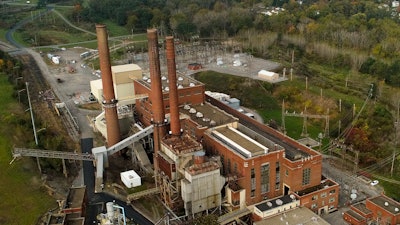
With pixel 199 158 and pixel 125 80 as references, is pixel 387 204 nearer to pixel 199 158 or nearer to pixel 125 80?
pixel 199 158

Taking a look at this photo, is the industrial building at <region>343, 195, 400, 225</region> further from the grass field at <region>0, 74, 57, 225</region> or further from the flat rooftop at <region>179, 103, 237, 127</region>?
the grass field at <region>0, 74, 57, 225</region>

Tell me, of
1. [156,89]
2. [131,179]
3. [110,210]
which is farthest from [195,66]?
[110,210]

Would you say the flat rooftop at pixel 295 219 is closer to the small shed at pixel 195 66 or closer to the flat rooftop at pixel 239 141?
the flat rooftop at pixel 239 141

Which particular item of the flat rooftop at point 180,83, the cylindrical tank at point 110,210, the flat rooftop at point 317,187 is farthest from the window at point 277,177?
the flat rooftop at point 180,83

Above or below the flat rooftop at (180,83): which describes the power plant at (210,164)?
below

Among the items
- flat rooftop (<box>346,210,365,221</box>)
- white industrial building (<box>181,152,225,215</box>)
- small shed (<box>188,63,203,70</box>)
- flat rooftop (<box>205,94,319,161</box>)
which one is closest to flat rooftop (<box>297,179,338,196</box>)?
flat rooftop (<box>346,210,365,221</box>)
